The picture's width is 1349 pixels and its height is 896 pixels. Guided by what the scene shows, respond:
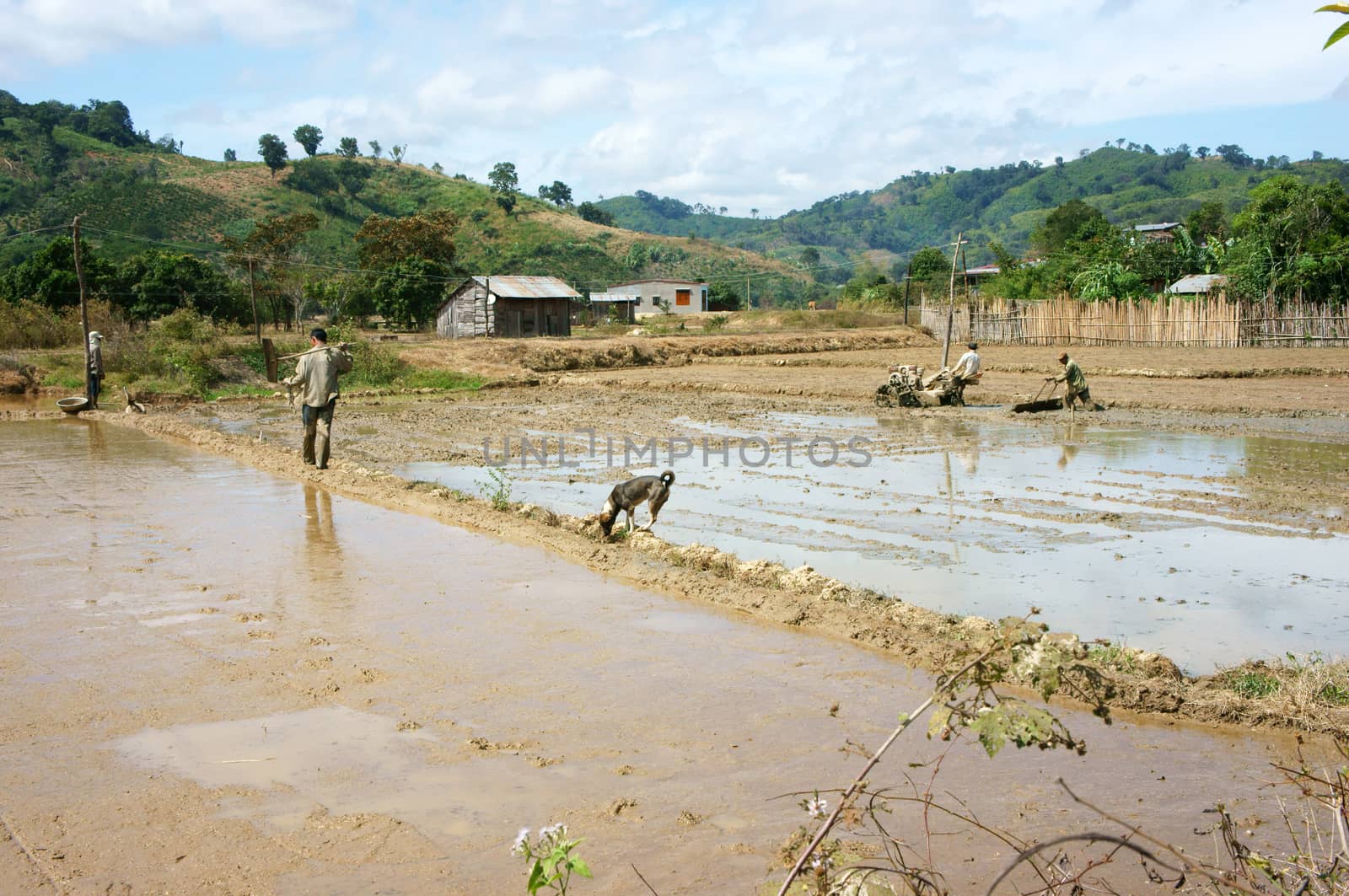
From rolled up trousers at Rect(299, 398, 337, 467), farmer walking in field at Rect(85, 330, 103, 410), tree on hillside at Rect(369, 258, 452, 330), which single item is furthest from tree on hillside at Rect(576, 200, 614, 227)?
rolled up trousers at Rect(299, 398, 337, 467)

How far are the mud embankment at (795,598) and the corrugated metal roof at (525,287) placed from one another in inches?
1361

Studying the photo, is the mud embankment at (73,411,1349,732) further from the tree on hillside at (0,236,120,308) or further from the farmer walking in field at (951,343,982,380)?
the tree on hillside at (0,236,120,308)

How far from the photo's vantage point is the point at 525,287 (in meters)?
48.4

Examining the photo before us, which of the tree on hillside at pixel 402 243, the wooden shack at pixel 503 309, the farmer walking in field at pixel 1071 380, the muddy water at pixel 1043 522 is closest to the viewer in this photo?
the muddy water at pixel 1043 522

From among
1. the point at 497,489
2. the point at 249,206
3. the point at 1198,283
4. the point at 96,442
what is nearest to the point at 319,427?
the point at 497,489

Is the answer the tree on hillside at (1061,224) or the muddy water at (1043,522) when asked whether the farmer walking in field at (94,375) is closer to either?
the muddy water at (1043,522)

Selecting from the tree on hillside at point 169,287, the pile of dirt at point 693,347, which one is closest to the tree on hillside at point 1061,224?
the pile of dirt at point 693,347

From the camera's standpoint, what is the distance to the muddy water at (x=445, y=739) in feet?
13.4

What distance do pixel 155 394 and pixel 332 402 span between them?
14834 millimetres

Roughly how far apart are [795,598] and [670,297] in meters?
63.3

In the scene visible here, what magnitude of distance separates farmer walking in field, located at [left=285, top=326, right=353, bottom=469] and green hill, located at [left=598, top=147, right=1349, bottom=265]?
121251 mm

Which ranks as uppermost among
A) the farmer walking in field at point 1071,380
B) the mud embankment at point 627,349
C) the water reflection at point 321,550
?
the mud embankment at point 627,349

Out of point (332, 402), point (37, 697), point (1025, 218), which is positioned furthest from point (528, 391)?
point (1025, 218)

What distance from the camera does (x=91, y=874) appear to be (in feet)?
12.8
